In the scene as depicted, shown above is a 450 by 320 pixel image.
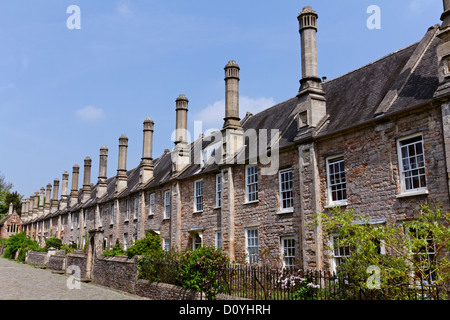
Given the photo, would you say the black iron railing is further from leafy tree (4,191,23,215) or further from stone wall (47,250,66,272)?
leafy tree (4,191,23,215)

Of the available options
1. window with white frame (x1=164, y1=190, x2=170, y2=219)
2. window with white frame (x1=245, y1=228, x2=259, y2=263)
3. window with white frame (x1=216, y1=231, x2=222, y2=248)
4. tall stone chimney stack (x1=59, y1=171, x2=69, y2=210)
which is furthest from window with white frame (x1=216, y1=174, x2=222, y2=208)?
tall stone chimney stack (x1=59, y1=171, x2=69, y2=210)

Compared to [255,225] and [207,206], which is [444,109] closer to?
[255,225]

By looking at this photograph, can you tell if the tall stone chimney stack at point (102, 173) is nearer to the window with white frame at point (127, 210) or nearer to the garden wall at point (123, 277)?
the window with white frame at point (127, 210)

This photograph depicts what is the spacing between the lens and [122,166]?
3644 centimetres

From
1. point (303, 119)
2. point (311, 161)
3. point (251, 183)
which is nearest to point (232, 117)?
point (251, 183)

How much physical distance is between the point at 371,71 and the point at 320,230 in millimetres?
7373

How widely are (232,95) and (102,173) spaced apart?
22748 millimetres

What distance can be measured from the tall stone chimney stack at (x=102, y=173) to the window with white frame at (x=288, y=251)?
26.9 metres

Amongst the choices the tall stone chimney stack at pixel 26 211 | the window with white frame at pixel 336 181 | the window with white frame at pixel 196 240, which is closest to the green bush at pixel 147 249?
the window with white frame at pixel 196 240

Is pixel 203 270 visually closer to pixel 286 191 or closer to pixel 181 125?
pixel 286 191

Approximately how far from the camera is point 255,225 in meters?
18.8

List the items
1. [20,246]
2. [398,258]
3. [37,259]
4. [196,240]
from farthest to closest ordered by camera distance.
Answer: [20,246] → [37,259] → [196,240] → [398,258]

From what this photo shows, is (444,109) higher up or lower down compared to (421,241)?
higher up
